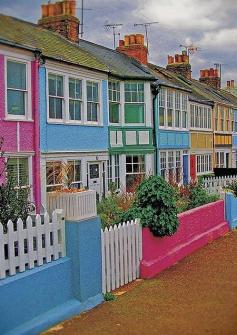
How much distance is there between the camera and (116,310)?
645cm

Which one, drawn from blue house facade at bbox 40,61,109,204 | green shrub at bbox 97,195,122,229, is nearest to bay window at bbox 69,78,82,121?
blue house facade at bbox 40,61,109,204

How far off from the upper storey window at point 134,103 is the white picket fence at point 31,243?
43.5ft

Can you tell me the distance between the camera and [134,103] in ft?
63.5

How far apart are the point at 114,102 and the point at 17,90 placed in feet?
19.4

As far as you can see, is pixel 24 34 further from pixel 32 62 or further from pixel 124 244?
pixel 124 244

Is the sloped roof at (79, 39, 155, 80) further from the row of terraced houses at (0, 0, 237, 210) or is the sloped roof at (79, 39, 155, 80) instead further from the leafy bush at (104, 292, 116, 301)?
the leafy bush at (104, 292, 116, 301)

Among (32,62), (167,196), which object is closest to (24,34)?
(32,62)

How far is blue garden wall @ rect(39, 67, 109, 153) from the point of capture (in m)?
14.1

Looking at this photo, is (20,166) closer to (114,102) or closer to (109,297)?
(114,102)

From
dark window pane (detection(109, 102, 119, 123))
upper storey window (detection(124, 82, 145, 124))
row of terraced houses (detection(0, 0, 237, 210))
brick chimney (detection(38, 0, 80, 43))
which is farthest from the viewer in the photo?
upper storey window (detection(124, 82, 145, 124))

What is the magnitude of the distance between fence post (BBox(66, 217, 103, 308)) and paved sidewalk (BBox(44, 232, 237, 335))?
229 millimetres

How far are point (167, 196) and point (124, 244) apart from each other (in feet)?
4.74

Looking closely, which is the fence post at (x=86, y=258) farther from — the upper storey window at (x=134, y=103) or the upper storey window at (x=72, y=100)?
the upper storey window at (x=134, y=103)

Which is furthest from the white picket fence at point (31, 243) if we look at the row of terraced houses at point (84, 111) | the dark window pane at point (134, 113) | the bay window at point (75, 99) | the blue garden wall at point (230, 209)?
the dark window pane at point (134, 113)
